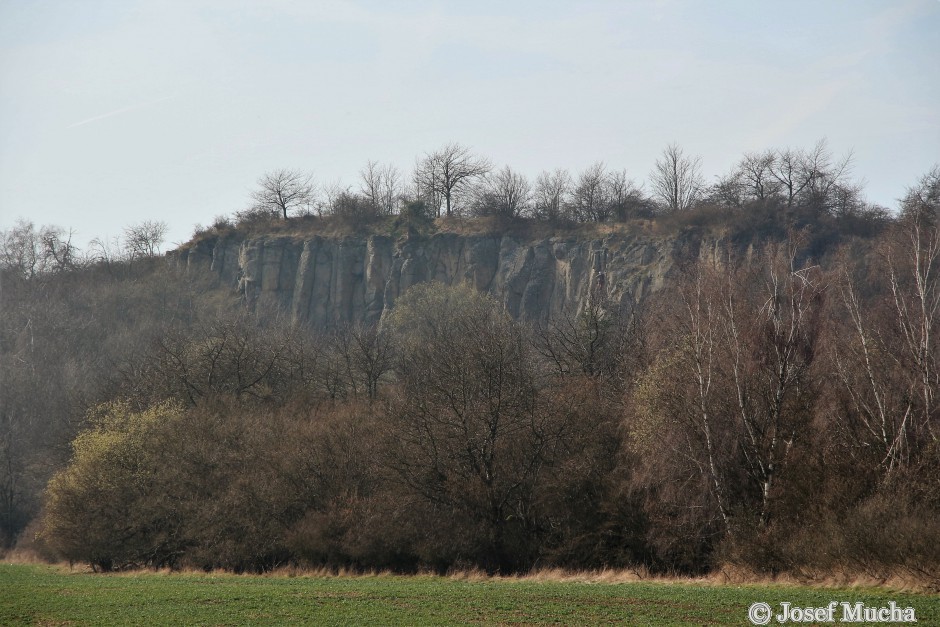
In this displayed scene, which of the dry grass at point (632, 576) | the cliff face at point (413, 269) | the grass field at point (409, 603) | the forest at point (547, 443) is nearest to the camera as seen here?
the grass field at point (409, 603)

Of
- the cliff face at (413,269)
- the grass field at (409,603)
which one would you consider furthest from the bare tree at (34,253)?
the grass field at (409,603)

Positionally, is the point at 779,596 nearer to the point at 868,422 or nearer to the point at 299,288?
the point at 868,422

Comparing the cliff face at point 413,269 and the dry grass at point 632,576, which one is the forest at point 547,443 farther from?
the cliff face at point 413,269

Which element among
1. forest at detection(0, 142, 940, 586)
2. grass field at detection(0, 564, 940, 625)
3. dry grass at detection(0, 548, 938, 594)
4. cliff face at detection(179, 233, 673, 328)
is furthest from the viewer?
cliff face at detection(179, 233, 673, 328)

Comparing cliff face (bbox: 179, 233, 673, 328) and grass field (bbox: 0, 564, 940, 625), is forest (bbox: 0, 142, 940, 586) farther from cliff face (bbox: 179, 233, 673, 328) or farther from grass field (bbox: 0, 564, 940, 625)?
cliff face (bbox: 179, 233, 673, 328)

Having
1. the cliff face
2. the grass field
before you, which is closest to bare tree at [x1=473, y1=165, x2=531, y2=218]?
the cliff face

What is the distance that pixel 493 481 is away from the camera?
37.2 metres

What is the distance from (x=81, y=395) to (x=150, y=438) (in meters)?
14.9

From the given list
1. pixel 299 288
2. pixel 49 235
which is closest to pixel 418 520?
pixel 299 288

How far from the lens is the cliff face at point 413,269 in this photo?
79.7 metres

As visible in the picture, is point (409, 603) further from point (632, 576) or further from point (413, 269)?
point (413, 269)

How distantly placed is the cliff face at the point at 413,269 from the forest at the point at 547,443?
22.7m

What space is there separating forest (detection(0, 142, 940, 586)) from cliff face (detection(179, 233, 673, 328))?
896 inches

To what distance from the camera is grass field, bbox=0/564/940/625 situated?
18.4m
